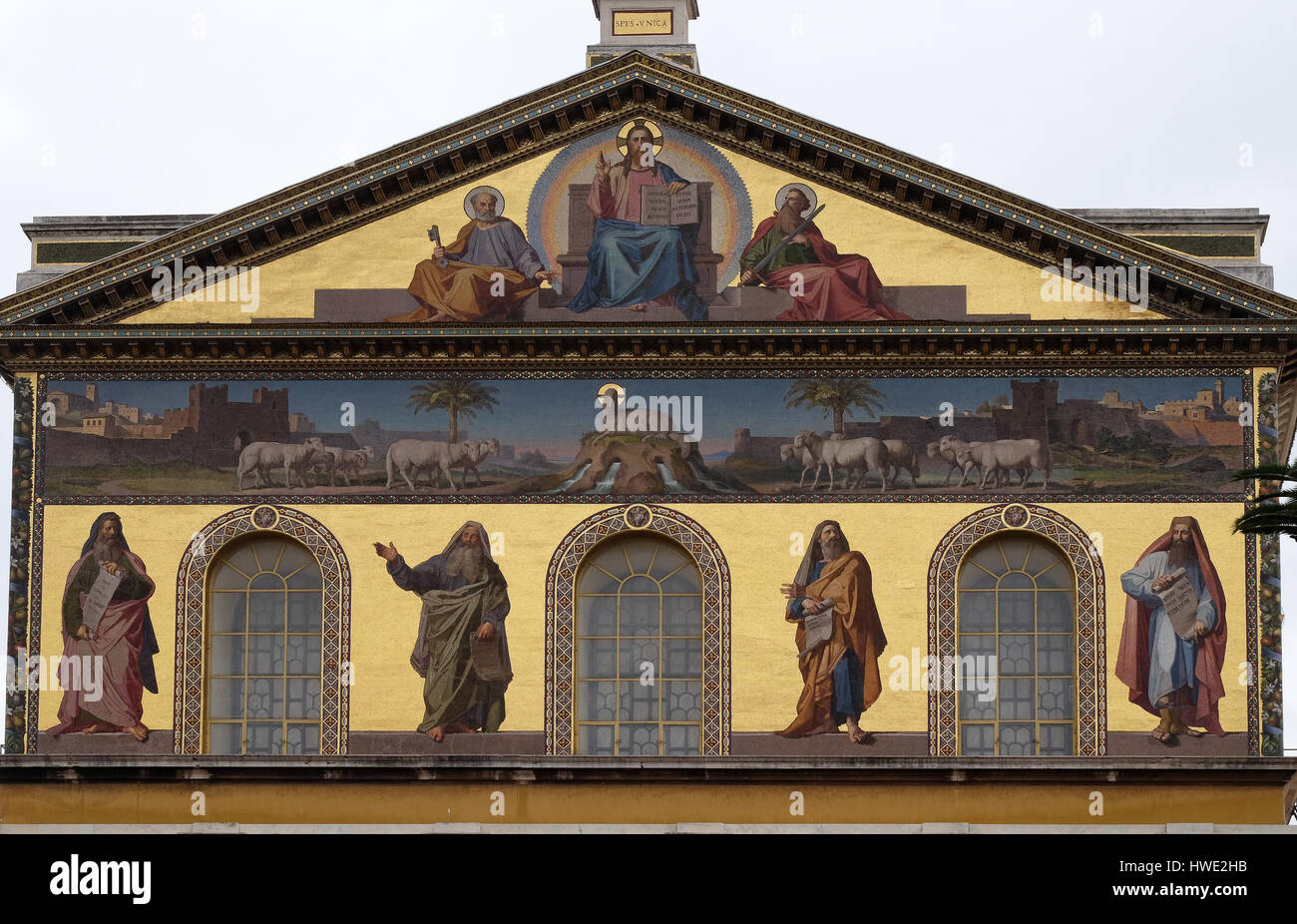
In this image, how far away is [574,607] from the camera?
111 ft

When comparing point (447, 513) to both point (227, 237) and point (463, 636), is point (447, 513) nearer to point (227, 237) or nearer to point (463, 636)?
point (463, 636)

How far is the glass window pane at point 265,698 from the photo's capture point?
3394cm

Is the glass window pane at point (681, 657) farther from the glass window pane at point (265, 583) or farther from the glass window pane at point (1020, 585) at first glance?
the glass window pane at point (265, 583)

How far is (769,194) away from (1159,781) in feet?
29.6

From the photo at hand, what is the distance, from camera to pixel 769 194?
34844 millimetres

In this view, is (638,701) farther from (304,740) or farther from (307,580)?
(307,580)

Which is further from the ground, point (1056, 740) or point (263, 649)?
point (263, 649)

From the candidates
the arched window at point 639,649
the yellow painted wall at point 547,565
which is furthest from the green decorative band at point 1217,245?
the arched window at point 639,649

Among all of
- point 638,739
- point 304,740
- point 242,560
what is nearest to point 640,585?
point 638,739

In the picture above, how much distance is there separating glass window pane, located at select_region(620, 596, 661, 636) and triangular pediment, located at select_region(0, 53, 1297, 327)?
3.60 meters

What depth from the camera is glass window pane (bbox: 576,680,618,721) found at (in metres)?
33.8

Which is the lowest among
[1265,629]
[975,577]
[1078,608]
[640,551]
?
[1265,629]

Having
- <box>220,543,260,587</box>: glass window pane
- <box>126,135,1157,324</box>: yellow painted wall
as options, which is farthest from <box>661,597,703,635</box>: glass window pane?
<box>220,543,260,587</box>: glass window pane

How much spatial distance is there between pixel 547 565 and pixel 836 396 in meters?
4.29
